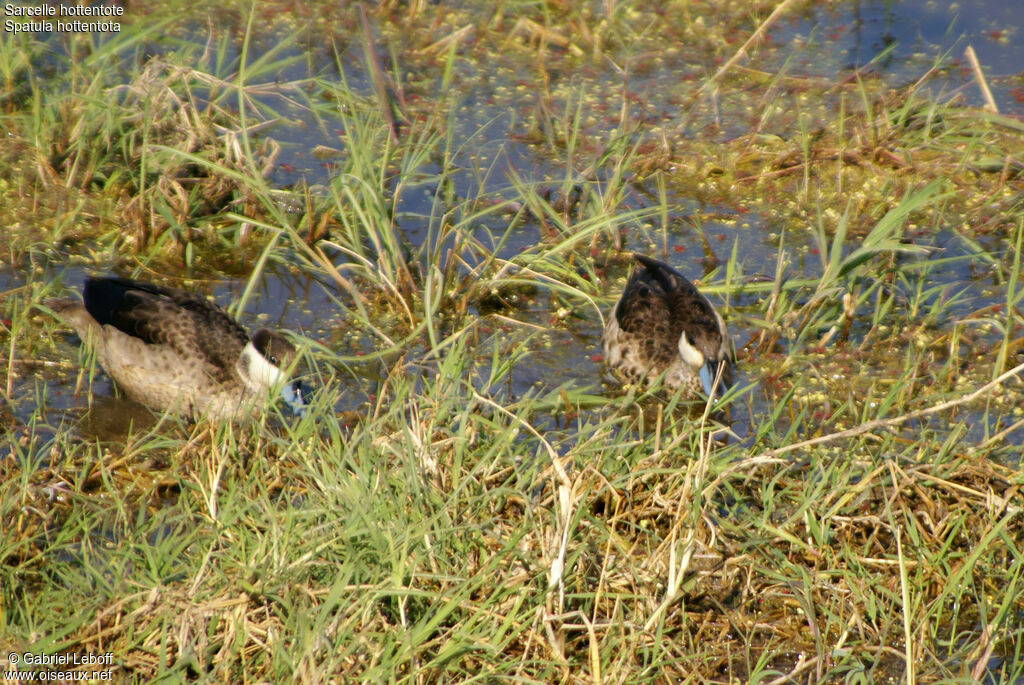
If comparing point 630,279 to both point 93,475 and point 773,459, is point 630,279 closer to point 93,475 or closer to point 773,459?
point 773,459

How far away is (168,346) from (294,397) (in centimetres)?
81

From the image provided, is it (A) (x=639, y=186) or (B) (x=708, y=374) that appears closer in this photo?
(B) (x=708, y=374)

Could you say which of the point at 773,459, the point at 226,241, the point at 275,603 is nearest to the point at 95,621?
the point at 275,603

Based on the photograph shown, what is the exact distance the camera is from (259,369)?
5.21m

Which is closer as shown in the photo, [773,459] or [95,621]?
[95,621]

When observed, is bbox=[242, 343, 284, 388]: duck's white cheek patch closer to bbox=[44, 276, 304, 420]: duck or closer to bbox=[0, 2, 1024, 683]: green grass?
bbox=[44, 276, 304, 420]: duck

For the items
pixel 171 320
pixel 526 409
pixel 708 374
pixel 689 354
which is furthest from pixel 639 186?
pixel 526 409

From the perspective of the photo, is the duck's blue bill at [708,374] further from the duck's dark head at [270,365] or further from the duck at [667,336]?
the duck's dark head at [270,365]

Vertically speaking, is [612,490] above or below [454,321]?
above

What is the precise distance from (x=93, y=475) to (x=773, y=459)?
2.53 meters

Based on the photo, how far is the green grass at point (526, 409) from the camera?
144 inches

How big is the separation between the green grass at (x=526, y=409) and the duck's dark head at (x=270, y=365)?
0.44ft

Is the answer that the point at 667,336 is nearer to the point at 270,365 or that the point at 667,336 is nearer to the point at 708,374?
the point at 708,374

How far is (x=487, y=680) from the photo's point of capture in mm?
3629
